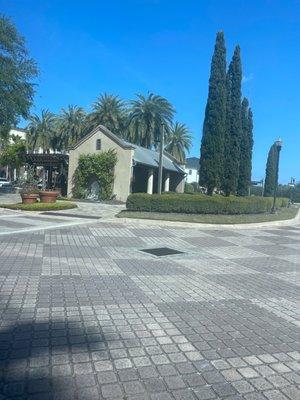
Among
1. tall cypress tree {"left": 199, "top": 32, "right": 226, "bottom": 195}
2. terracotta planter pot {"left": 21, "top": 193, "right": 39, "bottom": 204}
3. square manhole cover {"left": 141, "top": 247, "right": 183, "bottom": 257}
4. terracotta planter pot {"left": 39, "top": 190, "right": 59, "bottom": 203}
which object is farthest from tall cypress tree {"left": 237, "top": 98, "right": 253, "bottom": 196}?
square manhole cover {"left": 141, "top": 247, "right": 183, "bottom": 257}

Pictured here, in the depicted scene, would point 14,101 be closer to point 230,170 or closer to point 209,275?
point 230,170

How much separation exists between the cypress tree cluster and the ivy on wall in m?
10.1

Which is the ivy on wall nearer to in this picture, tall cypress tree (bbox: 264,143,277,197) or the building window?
the building window

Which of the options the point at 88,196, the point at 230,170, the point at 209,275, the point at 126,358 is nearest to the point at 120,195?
the point at 88,196

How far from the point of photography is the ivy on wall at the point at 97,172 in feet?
109

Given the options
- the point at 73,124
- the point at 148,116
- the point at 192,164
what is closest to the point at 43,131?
the point at 73,124

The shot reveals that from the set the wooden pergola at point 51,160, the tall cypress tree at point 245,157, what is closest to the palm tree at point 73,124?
the wooden pergola at point 51,160

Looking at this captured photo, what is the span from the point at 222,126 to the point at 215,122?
54 centimetres

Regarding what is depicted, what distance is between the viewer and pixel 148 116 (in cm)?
5209

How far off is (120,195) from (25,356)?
29.5 metres

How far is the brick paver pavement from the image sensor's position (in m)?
3.68

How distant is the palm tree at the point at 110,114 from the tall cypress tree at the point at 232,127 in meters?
29.4

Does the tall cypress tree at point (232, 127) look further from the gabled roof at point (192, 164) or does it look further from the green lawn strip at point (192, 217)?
the gabled roof at point (192, 164)

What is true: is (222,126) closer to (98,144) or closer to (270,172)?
(98,144)
